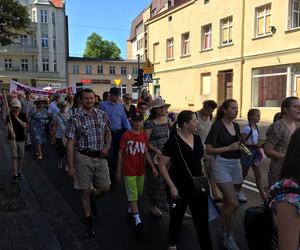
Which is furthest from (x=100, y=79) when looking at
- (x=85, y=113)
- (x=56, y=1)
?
(x=85, y=113)

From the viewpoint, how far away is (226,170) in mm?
4453

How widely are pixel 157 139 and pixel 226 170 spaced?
1335 mm

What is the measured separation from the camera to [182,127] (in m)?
4.05

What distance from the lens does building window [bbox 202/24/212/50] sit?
29650mm

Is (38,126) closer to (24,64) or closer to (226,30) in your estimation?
(226,30)

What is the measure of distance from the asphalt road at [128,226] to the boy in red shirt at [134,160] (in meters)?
0.35

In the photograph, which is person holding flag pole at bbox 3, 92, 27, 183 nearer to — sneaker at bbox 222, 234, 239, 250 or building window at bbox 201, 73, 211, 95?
sneaker at bbox 222, 234, 239, 250

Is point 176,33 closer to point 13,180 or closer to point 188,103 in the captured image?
point 188,103

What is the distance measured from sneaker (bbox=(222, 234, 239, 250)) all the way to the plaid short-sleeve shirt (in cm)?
186

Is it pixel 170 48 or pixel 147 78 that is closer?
pixel 147 78

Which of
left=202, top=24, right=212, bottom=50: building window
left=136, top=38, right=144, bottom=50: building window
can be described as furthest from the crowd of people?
left=136, top=38, right=144, bottom=50: building window

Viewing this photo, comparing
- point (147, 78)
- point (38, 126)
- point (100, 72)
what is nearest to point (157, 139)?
point (38, 126)

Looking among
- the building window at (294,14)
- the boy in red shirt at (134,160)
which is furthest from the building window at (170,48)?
Result: the boy in red shirt at (134,160)

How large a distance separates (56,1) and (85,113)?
68338 millimetres
